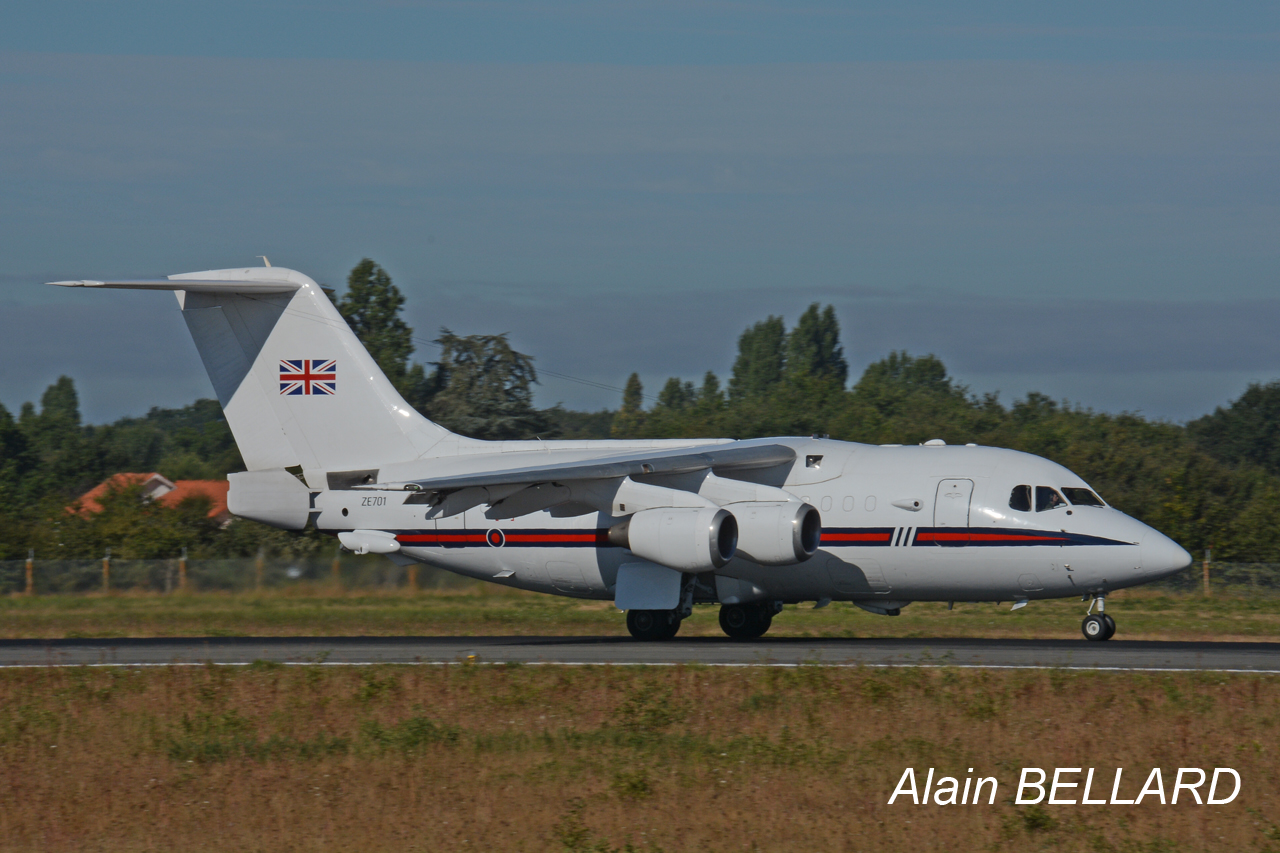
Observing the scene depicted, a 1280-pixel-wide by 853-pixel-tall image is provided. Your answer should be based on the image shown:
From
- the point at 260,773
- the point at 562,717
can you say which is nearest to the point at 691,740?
the point at 562,717

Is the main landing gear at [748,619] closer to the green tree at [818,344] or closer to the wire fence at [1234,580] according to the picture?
the wire fence at [1234,580]

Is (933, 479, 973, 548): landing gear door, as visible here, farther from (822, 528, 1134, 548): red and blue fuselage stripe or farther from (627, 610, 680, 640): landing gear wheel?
(627, 610, 680, 640): landing gear wheel

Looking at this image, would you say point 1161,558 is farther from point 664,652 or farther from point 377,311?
point 377,311

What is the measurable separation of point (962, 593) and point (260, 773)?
38.9 feet

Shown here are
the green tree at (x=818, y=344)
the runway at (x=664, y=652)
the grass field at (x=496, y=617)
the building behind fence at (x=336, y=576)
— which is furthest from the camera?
the green tree at (x=818, y=344)

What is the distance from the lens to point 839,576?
21953mm

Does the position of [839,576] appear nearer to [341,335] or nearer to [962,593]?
[962,593]

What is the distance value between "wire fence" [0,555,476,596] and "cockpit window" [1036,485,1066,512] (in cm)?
1650

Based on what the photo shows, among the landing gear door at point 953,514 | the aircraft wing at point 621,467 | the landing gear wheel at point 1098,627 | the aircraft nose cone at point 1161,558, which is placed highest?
the aircraft wing at point 621,467

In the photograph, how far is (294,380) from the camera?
26094 millimetres

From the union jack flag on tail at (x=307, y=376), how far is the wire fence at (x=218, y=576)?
8.79 metres

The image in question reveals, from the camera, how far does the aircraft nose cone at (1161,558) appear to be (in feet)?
65.6

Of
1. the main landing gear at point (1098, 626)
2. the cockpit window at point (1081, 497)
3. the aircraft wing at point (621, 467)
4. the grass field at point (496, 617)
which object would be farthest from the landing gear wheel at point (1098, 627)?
the aircraft wing at point (621, 467)

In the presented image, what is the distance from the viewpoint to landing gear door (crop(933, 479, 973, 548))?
68.9ft
